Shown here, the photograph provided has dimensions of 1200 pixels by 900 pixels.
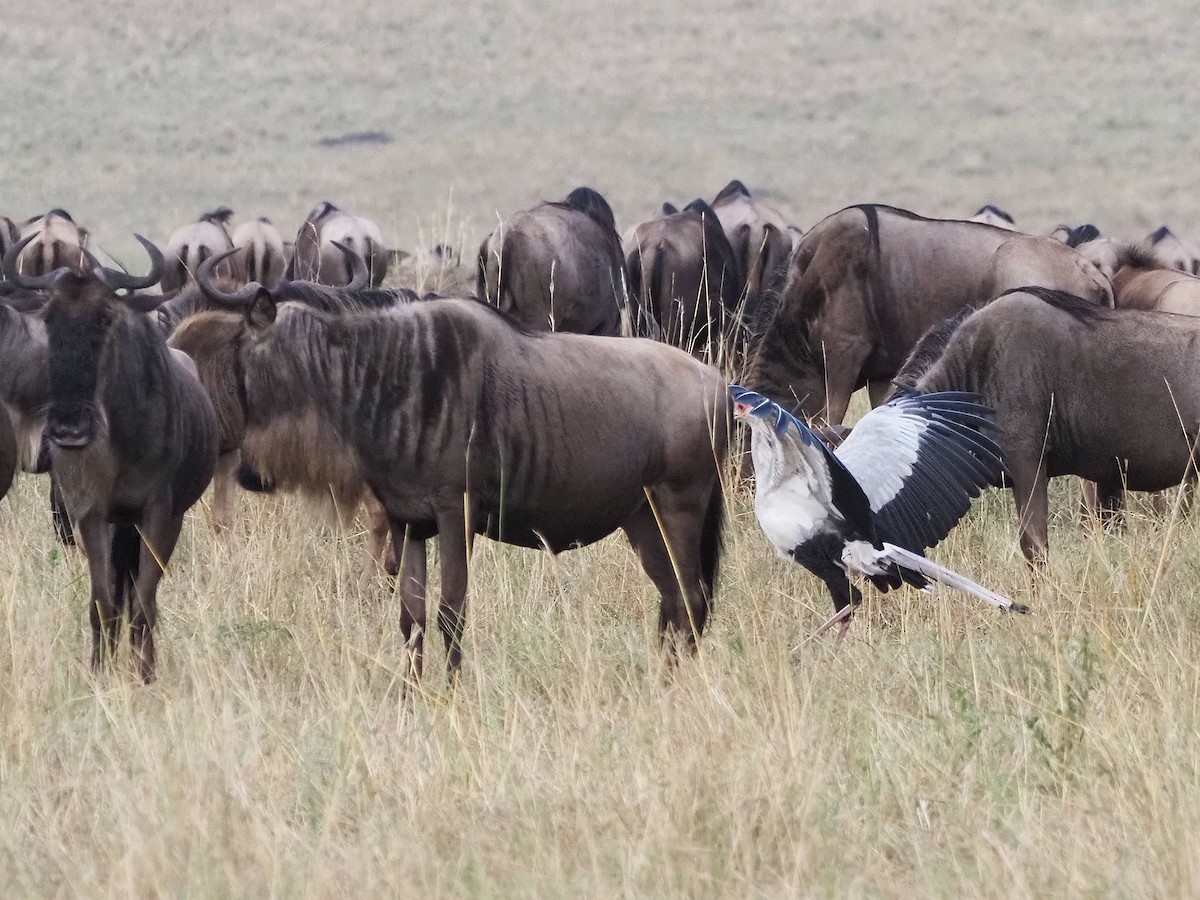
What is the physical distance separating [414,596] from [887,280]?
12.2 ft

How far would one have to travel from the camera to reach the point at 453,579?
190 inches

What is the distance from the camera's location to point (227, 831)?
331 cm

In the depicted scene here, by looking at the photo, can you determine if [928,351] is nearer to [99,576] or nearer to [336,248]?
[99,576]

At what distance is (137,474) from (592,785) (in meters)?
1.98

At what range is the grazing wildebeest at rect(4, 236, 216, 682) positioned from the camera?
185 inches

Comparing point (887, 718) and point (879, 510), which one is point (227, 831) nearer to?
point (887, 718)

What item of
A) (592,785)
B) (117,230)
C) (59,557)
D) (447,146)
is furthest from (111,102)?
(592,785)

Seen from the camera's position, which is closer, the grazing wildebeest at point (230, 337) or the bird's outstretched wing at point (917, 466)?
the grazing wildebeest at point (230, 337)

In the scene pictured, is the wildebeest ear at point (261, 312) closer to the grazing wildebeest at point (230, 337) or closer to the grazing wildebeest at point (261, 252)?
the grazing wildebeest at point (230, 337)

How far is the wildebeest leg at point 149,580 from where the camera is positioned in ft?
16.0


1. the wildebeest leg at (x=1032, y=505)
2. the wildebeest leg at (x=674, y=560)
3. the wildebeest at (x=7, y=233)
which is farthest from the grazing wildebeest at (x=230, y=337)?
the wildebeest at (x=7, y=233)

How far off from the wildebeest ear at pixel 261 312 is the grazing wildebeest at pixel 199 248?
21.0 ft

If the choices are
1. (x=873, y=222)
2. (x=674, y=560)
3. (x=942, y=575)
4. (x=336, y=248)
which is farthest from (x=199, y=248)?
(x=942, y=575)

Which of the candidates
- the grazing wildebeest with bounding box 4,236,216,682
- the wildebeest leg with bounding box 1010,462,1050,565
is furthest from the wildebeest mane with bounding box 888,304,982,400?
the grazing wildebeest with bounding box 4,236,216,682
